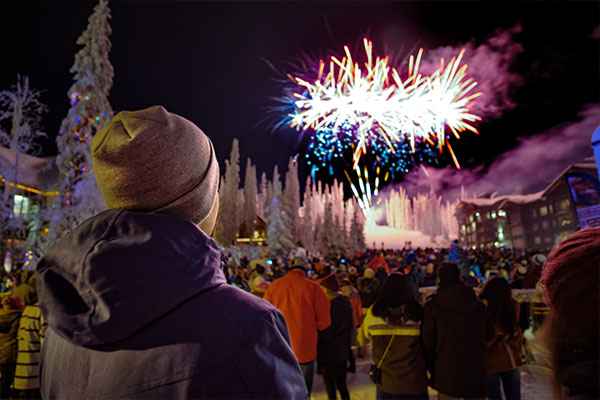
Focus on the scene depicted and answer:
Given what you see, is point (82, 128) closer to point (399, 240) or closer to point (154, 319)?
point (154, 319)

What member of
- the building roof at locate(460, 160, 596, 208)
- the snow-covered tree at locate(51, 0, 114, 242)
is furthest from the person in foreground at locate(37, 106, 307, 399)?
the building roof at locate(460, 160, 596, 208)

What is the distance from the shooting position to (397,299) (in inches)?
169

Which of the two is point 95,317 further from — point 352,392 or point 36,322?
point 352,392

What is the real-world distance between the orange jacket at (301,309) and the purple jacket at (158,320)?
4092 mm

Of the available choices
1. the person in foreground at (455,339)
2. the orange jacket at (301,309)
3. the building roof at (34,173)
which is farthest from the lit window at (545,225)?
the building roof at (34,173)

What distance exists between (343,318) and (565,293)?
16.9 feet

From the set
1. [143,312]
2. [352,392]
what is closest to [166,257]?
[143,312]

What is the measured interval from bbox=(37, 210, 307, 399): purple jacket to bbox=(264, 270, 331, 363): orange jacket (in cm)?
409

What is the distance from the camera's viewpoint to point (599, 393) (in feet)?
3.53

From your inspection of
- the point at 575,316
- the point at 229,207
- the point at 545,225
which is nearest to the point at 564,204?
the point at 545,225

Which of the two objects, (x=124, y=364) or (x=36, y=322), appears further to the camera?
(x=36, y=322)

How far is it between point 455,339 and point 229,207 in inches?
2288

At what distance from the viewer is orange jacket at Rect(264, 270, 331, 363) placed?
5.02 m

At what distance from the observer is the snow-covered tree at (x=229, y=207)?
58.0 m
